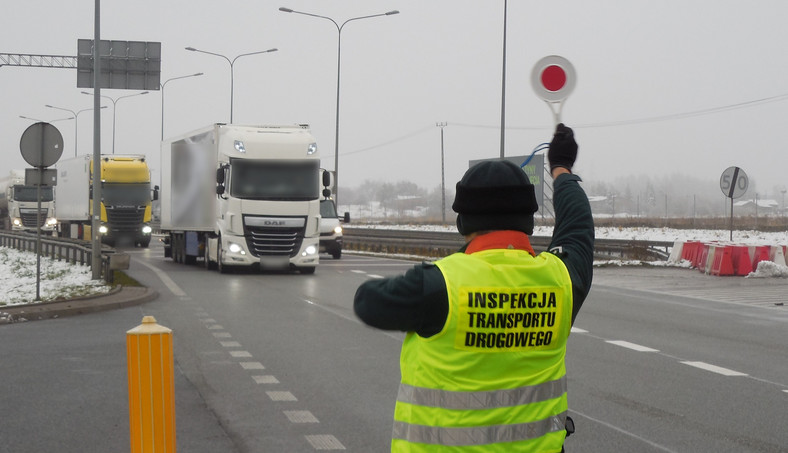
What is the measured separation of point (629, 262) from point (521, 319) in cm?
2847

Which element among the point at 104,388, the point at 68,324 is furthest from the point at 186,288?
the point at 104,388

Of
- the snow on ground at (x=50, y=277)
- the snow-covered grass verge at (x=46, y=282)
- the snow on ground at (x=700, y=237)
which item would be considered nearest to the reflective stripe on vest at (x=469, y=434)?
the snow-covered grass verge at (x=46, y=282)

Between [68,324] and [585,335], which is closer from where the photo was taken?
[585,335]

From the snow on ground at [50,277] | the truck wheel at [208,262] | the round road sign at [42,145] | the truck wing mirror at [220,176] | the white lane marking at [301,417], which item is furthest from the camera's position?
the truck wheel at [208,262]

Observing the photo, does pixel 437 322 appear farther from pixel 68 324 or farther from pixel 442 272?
pixel 68 324

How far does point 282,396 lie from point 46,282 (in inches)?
598

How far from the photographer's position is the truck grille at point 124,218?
42594 mm

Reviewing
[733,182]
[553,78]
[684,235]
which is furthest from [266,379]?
[684,235]

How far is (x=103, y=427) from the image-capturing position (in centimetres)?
813

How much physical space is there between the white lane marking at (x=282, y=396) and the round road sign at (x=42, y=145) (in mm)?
10239

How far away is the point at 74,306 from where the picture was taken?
16828 mm

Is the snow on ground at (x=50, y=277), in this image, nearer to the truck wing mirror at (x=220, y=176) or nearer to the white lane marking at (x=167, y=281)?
the white lane marking at (x=167, y=281)

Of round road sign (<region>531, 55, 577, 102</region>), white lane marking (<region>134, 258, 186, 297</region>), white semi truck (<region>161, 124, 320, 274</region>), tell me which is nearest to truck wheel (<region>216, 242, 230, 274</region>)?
white semi truck (<region>161, 124, 320, 274</region>)

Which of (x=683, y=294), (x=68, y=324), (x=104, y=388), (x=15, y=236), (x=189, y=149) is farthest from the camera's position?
(x=15, y=236)
